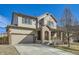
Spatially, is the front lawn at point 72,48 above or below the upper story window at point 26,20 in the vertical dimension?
below

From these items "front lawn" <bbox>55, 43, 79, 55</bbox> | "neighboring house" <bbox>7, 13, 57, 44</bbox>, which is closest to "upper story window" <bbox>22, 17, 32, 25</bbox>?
"neighboring house" <bbox>7, 13, 57, 44</bbox>

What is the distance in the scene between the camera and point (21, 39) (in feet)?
53.1

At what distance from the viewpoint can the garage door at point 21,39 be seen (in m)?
15.7

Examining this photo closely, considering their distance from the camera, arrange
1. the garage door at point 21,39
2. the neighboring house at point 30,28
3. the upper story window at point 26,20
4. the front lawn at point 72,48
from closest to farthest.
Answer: the front lawn at point 72,48
the garage door at point 21,39
the neighboring house at point 30,28
the upper story window at point 26,20

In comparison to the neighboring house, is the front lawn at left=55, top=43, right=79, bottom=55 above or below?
below

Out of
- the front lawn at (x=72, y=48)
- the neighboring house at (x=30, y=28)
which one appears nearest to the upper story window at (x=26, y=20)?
the neighboring house at (x=30, y=28)

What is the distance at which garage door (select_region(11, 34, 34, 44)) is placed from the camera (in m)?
15.7

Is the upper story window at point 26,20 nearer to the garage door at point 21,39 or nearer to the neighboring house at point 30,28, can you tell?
the neighboring house at point 30,28

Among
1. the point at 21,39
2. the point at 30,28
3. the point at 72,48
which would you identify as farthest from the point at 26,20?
the point at 72,48

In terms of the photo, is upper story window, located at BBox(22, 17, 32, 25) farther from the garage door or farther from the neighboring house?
the garage door

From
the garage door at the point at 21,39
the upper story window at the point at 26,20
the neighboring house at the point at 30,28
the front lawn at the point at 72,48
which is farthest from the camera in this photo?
the upper story window at the point at 26,20

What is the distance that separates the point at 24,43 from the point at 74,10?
16.9 feet

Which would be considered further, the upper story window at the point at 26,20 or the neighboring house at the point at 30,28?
the upper story window at the point at 26,20
